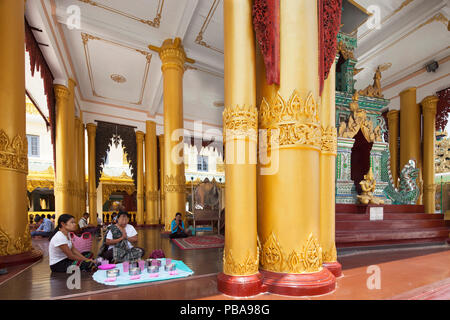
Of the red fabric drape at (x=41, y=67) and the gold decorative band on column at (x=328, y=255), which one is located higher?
the red fabric drape at (x=41, y=67)

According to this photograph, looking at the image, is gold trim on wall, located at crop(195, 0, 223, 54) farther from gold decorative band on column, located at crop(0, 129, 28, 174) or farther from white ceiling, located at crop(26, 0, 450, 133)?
gold decorative band on column, located at crop(0, 129, 28, 174)

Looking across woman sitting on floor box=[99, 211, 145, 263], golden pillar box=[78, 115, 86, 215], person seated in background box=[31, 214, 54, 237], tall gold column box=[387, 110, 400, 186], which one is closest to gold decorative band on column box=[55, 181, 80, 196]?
person seated in background box=[31, 214, 54, 237]

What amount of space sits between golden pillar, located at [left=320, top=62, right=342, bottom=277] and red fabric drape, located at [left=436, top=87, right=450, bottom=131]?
27.1ft

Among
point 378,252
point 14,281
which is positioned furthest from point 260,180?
point 378,252

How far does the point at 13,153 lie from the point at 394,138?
1159cm

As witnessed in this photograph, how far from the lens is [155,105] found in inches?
452

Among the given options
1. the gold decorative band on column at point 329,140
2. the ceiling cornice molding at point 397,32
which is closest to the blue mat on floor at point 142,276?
the gold decorative band on column at point 329,140

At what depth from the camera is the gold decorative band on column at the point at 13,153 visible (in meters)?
3.53

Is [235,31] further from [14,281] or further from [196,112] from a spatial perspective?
[196,112]

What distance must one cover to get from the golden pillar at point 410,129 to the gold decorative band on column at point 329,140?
8.07 meters

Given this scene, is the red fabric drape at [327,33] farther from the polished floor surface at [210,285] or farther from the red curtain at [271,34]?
the polished floor surface at [210,285]

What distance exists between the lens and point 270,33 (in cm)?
246

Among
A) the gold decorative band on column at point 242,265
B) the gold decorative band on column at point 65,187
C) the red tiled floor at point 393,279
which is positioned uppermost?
the gold decorative band on column at point 65,187

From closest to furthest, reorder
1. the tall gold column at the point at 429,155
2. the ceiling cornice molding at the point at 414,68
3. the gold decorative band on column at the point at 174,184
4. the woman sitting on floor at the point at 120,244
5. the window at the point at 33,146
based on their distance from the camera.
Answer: the woman sitting on floor at the point at 120,244 < the gold decorative band on column at the point at 174,184 < the ceiling cornice molding at the point at 414,68 < the tall gold column at the point at 429,155 < the window at the point at 33,146
